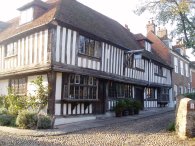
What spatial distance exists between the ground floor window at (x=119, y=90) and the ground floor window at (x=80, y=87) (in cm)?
228

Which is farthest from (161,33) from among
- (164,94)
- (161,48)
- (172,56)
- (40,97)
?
(40,97)

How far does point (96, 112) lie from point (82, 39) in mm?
4496

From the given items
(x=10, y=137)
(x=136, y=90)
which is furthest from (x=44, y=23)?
(x=136, y=90)

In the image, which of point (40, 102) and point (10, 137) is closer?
point (10, 137)

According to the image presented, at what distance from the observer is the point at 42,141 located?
885 centimetres

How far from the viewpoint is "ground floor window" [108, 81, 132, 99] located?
18.0 m

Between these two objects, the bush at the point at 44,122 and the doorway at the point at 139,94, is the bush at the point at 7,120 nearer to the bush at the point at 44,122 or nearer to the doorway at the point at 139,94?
the bush at the point at 44,122

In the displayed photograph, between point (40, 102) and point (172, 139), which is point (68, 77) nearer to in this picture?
point (40, 102)

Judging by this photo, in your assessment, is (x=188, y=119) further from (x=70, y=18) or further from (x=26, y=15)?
(x=26, y=15)

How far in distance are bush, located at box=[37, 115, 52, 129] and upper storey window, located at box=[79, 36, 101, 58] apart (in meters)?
4.55

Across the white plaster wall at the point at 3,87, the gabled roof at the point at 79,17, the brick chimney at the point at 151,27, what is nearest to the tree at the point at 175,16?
the gabled roof at the point at 79,17

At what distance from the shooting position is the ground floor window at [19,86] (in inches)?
596

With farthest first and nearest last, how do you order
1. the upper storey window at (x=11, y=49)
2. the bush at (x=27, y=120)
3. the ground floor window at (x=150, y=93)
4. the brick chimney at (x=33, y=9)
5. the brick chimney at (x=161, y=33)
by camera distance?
the brick chimney at (x=161, y=33) → the ground floor window at (x=150, y=93) → the upper storey window at (x=11, y=49) → the brick chimney at (x=33, y=9) → the bush at (x=27, y=120)

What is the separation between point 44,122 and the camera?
11.6 meters
